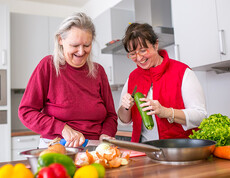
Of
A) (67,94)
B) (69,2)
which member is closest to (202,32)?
(67,94)

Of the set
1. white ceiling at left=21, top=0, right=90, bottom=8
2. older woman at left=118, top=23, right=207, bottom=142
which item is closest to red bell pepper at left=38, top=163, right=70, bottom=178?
older woman at left=118, top=23, right=207, bottom=142

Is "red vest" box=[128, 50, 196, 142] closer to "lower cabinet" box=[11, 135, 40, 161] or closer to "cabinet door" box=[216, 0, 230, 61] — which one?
"cabinet door" box=[216, 0, 230, 61]

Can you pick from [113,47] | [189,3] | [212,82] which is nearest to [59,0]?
[113,47]

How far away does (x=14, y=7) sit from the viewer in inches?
162

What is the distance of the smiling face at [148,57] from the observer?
4.94 ft

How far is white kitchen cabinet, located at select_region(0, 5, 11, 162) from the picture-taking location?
10.9 ft

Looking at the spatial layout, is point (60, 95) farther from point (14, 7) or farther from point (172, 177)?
point (14, 7)

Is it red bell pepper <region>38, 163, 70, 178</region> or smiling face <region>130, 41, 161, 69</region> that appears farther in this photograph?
smiling face <region>130, 41, 161, 69</region>

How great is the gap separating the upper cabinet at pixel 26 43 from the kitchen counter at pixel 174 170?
315cm

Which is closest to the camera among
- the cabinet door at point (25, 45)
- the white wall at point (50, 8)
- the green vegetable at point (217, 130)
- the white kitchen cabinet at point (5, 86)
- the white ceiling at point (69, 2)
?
the green vegetable at point (217, 130)

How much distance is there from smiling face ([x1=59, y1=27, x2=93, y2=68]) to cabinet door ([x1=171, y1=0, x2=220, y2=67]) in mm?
1080

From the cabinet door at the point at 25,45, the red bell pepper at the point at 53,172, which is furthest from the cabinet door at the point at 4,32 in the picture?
the red bell pepper at the point at 53,172

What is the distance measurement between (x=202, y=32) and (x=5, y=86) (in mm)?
2557

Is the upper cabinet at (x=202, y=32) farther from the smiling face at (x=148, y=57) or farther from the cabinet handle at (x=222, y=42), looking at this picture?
the smiling face at (x=148, y=57)
